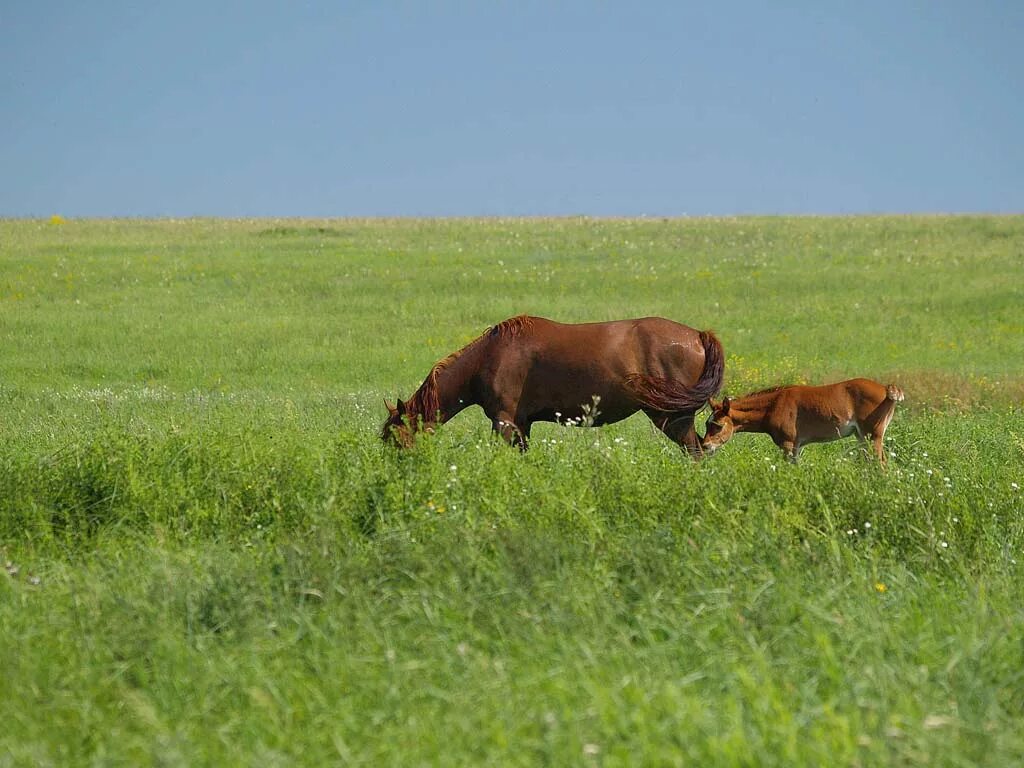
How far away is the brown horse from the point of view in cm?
1153

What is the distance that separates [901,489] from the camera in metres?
8.71

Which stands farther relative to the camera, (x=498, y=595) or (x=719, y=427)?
(x=719, y=427)

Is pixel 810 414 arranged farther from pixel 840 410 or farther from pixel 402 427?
pixel 402 427

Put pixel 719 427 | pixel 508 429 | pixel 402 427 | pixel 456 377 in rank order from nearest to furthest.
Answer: pixel 402 427
pixel 508 429
pixel 456 377
pixel 719 427

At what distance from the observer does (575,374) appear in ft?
38.1

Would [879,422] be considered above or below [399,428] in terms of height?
below

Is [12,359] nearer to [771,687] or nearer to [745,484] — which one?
[745,484]

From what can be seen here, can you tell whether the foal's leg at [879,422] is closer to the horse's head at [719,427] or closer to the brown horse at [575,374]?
the horse's head at [719,427]

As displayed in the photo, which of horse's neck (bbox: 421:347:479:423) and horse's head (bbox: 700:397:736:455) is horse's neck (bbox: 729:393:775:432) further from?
horse's neck (bbox: 421:347:479:423)

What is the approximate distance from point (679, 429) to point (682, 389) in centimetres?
51

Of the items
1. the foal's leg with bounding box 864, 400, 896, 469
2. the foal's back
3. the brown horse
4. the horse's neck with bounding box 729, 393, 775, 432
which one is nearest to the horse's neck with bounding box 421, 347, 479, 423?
the brown horse

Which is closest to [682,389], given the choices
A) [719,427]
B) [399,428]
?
[719,427]

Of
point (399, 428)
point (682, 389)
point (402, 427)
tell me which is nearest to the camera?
point (399, 428)

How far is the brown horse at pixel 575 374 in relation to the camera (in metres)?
11.5
